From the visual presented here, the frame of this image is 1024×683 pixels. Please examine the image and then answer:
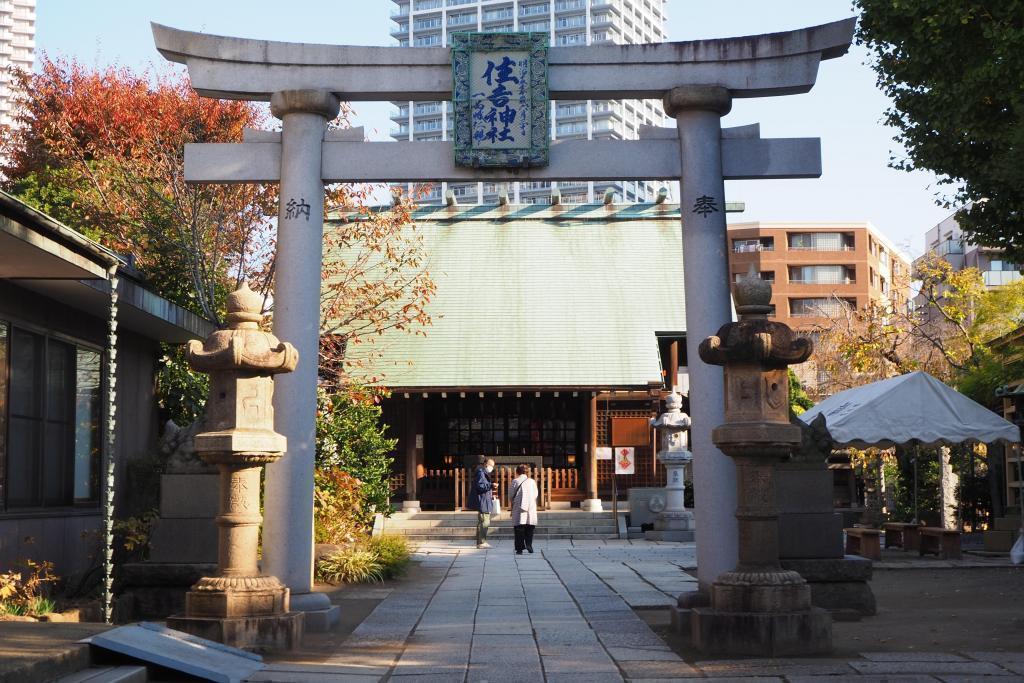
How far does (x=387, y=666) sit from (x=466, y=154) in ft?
16.4

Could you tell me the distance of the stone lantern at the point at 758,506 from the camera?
8.55m

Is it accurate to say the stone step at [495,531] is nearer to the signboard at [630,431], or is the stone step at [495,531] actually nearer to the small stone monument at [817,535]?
the signboard at [630,431]

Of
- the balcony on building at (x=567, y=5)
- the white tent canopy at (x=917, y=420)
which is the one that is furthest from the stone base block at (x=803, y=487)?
the balcony on building at (x=567, y=5)

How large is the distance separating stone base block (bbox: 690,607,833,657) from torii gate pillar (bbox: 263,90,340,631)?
3.63 meters

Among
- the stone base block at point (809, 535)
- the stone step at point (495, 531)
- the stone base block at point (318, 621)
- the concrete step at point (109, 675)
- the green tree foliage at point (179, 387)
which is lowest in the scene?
the stone step at point (495, 531)

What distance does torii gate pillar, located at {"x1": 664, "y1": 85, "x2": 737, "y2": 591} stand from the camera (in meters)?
10.4

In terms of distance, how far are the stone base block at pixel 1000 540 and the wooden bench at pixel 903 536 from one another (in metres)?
1.15

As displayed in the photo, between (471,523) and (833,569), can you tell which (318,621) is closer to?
(833,569)

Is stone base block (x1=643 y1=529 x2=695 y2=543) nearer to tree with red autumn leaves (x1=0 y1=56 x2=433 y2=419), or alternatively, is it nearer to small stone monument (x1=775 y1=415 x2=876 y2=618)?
tree with red autumn leaves (x1=0 y1=56 x2=433 y2=419)

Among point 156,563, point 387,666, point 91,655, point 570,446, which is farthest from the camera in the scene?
point 570,446

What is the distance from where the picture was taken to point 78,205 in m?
19.6

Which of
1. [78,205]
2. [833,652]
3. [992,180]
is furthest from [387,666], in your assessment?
[78,205]

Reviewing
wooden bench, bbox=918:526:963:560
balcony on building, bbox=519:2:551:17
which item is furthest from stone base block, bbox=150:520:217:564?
balcony on building, bbox=519:2:551:17

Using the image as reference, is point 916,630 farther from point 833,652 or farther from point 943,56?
point 943,56
